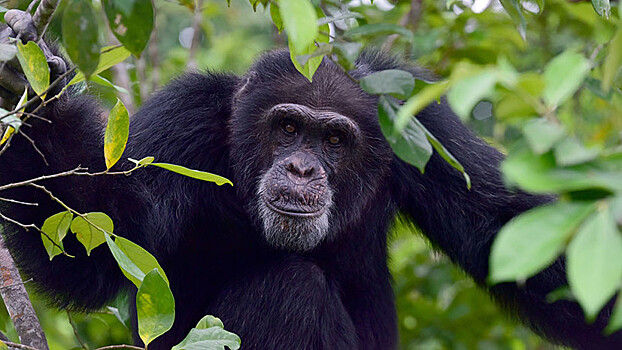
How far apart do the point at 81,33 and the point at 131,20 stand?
6.0 inches

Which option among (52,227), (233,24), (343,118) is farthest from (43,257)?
(233,24)

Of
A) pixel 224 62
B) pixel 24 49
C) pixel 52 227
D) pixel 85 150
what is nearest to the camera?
pixel 24 49

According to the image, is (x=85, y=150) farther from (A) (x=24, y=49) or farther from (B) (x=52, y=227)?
(A) (x=24, y=49)

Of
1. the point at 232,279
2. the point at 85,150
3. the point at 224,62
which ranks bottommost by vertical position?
the point at 224,62

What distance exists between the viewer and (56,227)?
2764 millimetres

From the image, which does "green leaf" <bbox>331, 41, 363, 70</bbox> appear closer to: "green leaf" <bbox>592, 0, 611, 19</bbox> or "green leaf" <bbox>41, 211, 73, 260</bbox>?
"green leaf" <bbox>592, 0, 611, 19</bbox>

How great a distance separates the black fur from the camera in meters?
3.72

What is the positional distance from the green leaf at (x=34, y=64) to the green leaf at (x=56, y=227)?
0.49 meters

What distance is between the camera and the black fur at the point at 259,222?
372 centimetres

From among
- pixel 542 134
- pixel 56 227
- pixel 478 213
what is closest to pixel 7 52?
pixel 56 227

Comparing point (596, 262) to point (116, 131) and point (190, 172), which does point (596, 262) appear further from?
point (116, 131)

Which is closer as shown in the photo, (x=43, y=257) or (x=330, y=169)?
(x=43, y=257)

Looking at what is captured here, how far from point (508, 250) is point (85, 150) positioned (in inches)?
111

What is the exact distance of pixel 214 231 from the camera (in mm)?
4266
